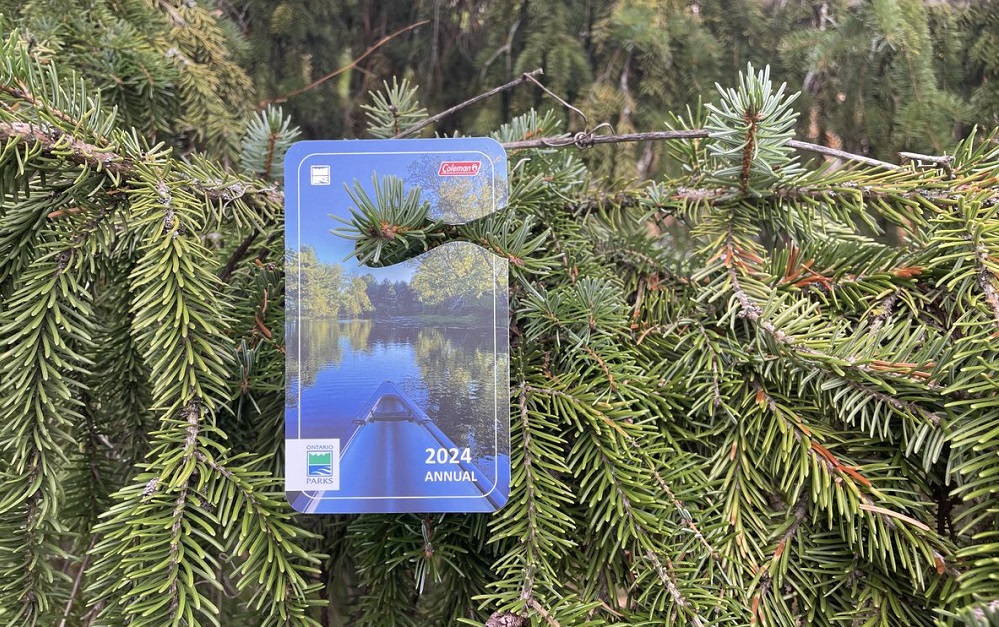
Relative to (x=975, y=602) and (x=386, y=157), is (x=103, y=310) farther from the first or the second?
(x=975, y=602)

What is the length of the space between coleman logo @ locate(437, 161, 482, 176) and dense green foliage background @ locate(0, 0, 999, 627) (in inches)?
1.7

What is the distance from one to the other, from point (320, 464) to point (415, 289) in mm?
148

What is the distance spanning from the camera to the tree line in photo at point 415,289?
0.46 meters

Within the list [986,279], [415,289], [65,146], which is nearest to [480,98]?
[415,289]

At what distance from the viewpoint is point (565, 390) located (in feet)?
1.57

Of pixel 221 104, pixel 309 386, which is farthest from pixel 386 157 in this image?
pixel 221 104

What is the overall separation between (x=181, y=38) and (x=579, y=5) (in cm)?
70

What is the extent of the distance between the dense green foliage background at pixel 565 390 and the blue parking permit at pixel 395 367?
0.02 metres

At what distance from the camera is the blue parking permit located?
0.45 metres

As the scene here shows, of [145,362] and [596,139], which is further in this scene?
[596,139]

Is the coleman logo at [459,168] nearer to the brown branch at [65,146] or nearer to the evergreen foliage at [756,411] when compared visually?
the evergreen foliage at [756,411]

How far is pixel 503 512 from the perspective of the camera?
0.47m

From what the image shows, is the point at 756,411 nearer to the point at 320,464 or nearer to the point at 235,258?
the point at 320,464

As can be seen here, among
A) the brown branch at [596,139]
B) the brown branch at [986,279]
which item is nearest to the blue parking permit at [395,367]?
the brown branch at [596,139]
